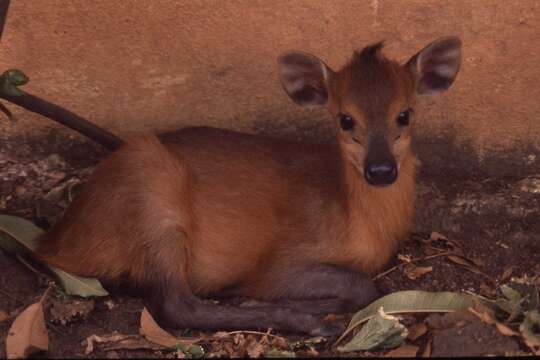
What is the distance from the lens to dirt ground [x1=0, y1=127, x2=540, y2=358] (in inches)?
210

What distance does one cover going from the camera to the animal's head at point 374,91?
5.28m

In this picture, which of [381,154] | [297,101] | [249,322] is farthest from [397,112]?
[249,322]

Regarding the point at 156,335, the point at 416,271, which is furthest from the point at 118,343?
the point at 416,271

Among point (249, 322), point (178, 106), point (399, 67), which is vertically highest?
point (399, 67)

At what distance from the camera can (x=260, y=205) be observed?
18.7 ft

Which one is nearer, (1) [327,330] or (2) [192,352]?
(2) [192,352]

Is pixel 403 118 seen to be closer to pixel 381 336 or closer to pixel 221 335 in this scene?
pixel 381 336

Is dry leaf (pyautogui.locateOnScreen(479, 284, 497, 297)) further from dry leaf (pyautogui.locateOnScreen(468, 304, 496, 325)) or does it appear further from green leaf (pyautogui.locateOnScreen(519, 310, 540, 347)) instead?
green leaf (pyautogui.locateOnScreen(519, 310, 540, 347))

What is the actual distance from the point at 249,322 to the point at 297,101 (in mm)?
1407

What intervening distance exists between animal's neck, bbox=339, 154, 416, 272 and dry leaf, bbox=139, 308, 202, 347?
1154 mm

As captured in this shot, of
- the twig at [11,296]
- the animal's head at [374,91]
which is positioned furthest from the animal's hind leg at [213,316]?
the animal's head at [374,91]

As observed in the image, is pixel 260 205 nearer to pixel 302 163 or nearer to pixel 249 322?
pixel 302 163

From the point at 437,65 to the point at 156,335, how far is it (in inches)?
90.5

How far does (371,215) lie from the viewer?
5602 mm
